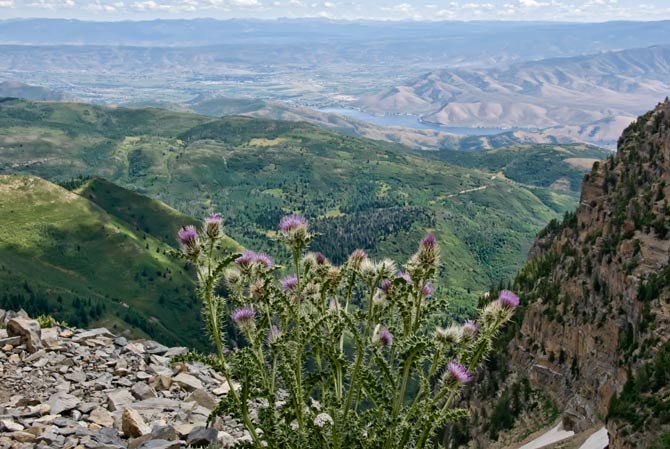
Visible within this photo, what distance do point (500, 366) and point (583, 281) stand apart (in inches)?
513

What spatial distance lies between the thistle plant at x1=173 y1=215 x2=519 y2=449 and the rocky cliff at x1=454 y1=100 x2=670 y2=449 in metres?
24.8

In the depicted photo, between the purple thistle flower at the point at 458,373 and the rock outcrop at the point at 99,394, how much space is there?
18.2ft

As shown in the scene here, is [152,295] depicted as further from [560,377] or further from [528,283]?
[560,377]

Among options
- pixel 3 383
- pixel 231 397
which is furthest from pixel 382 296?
pixel 3 383

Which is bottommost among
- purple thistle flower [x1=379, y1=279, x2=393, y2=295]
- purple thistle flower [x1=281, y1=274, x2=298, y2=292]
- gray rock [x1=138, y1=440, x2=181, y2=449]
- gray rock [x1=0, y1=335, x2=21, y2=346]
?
gray rock [x1=0, y1=335, x2=21, y2=346]

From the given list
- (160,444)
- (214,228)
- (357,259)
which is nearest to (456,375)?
(357,259)

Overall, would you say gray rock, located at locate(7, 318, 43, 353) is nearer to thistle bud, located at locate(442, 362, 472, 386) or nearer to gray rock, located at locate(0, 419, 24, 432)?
gray rock, located at locate(0, 419, 24, 432)

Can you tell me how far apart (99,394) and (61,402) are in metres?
1.38

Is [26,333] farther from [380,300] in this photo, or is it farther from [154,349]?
[380,300]

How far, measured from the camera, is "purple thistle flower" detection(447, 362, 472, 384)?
7.95 metres

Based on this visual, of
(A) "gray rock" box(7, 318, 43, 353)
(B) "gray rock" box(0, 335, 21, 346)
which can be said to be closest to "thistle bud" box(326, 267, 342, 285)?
(A) "gray rock" box(7, 318, 43, 353)

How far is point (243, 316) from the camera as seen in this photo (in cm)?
883

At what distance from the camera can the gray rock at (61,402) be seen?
14.3 meters

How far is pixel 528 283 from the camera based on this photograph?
86875mm
